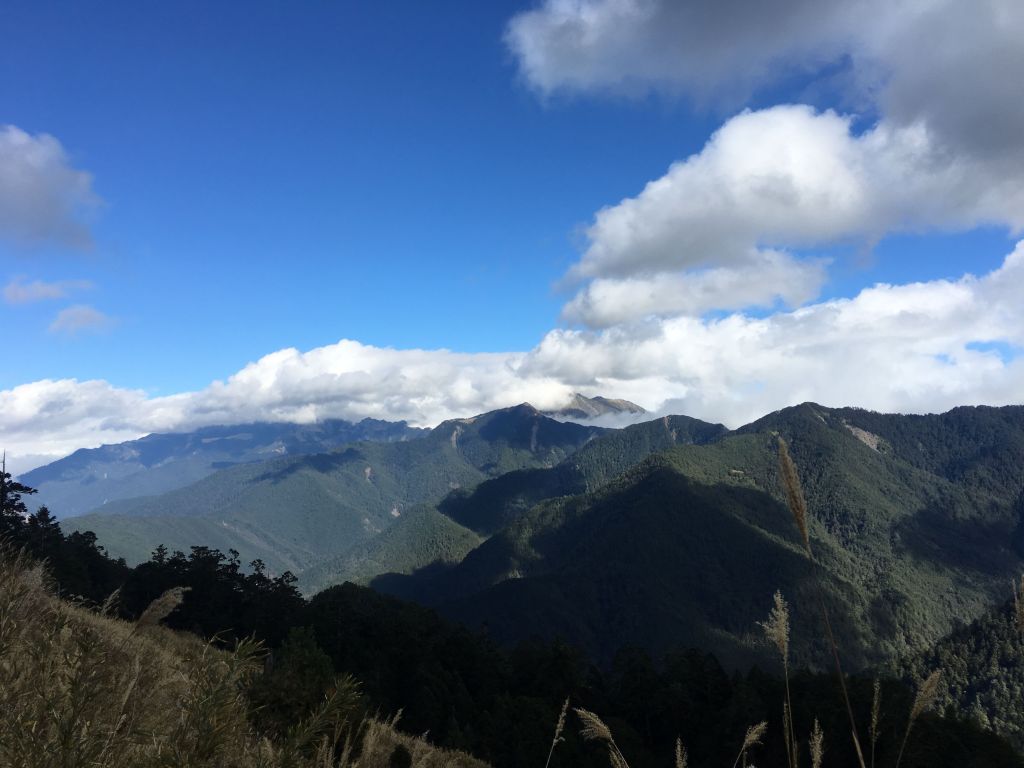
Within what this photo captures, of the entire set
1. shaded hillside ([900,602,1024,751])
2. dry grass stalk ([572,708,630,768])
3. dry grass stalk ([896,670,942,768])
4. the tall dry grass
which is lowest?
shaded hillside ([900,602,1024,751])

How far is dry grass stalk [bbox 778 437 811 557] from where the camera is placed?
16.3 ft

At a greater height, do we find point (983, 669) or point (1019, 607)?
point (1019, 607)

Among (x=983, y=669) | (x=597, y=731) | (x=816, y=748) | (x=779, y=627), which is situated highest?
(x=779, y=627)

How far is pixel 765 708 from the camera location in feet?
161

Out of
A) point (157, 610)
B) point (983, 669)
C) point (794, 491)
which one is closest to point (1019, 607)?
point (794, 491)

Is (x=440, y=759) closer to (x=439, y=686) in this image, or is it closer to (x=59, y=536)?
(x=439, y=686)

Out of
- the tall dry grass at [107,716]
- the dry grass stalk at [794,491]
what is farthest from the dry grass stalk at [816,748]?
the tall dry grass at [107,716]

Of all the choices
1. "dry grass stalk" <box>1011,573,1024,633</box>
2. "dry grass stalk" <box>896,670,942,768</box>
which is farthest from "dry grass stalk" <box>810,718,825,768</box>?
"dry grass stalk" <box>1011,573,1024,633</box>

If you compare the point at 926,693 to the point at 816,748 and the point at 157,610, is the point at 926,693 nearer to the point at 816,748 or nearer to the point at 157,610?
the point at 816,748

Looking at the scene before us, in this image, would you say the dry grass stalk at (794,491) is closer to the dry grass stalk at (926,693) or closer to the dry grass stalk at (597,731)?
the dry grass stalk at (926,693)

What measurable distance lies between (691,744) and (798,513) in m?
58.3

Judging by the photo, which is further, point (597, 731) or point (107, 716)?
point (597, 731)

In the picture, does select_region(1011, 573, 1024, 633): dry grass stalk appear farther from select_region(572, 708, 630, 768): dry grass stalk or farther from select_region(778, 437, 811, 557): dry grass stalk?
select_region(572, 708, 630, 768): dry grass stalk

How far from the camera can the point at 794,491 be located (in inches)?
202
